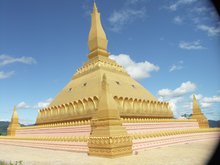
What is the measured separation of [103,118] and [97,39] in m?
10.0

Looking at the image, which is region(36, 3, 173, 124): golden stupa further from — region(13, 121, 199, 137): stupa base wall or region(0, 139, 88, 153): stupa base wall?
region(0, 139, 88, 153): stupa base wall

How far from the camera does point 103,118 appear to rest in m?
8.66

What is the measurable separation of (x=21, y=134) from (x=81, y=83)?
6.26m

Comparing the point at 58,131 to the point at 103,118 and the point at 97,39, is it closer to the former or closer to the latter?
the point at 103,118

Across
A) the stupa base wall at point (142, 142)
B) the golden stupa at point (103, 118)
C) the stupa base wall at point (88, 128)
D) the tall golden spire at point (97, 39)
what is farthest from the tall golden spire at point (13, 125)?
the tall golden spire at point (97, 39)

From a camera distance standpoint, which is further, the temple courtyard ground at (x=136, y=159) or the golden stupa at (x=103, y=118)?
the golden stupa at (x=103, y=118)

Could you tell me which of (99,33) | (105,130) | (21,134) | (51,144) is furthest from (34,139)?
(99,33)

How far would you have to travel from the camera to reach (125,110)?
40.1 feet

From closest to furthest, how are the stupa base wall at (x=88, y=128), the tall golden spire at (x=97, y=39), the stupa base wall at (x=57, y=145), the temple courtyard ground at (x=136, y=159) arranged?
the temple courtyard ground at (x=136, y=159)
the stupa base wall at (x=57, y=145)
the stupa base wall at (x=88, y=128)
the tall golden spire at (x=97, y=39)

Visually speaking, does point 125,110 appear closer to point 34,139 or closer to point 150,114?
point 150,114

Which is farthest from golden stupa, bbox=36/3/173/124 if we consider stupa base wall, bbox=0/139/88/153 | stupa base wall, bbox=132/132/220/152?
stupa base wall, bbox=132/132/220/152

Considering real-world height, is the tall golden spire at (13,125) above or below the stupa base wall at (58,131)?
above

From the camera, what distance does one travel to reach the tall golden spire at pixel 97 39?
17439mm

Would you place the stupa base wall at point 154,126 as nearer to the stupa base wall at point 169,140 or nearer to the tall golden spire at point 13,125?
the stupa base wall at point 169,140
